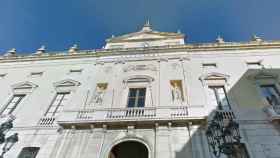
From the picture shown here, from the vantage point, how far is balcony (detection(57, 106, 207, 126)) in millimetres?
10203

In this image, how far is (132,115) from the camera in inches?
430

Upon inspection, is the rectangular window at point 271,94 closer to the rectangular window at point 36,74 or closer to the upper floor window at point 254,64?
the upper floor window at point 254,64

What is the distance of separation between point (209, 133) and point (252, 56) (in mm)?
10164

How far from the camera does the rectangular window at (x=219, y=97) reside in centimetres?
1158

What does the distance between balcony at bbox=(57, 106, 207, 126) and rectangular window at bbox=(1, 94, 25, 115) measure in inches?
180

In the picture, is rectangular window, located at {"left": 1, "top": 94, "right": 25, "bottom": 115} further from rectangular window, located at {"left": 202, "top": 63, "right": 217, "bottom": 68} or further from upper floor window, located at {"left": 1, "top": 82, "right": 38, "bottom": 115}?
rectangular window, located at {"left": 202, "top": 63, "right": 217, "bottom": 68}

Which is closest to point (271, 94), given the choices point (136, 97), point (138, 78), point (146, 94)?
point (146, 94)

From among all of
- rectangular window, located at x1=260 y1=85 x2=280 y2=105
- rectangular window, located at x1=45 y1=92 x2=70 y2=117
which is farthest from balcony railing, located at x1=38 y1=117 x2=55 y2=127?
rectangular window, located at x1=260 y1=85 x2=280 y2=105

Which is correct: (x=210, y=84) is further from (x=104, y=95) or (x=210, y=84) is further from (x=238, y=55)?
(x=104, y=95)

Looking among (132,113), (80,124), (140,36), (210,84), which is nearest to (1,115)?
(80,124)

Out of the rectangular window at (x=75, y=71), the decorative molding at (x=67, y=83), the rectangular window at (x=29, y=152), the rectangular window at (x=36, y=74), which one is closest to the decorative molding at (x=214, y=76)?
the decorative molding at (x=67, y=83)

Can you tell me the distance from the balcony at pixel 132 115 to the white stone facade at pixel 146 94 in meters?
0.05

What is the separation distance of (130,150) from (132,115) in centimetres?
176

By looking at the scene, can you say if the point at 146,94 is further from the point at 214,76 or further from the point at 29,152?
the point at 29,152
